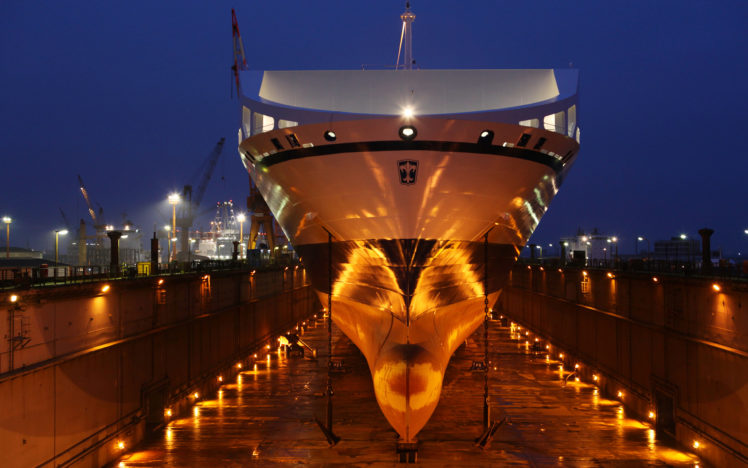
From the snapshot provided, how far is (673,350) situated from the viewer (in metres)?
15.7

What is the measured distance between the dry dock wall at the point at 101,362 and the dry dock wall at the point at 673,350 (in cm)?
1470

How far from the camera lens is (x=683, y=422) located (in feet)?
49.0

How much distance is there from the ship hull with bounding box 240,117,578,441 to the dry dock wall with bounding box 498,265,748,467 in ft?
17.1

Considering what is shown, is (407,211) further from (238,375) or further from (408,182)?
(238,375)

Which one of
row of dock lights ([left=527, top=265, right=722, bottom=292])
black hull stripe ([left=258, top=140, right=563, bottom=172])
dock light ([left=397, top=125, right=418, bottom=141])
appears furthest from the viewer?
row of dock lights ([left=527, top=265, right=722, bottom=292])

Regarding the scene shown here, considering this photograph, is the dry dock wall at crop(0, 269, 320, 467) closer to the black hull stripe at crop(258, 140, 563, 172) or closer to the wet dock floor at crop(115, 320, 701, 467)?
the wet dock floor at crop(115, 320, 701, 467)

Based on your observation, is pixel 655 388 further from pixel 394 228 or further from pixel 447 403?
pixel 394 228

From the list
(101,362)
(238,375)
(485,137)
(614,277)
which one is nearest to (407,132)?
(485,137)

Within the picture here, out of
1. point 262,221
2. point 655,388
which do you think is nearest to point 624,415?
point 655,388

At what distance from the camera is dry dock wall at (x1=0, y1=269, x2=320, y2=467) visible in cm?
1035

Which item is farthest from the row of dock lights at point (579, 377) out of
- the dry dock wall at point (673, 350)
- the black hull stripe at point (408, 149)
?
the black hull stripe at point (408, 149)

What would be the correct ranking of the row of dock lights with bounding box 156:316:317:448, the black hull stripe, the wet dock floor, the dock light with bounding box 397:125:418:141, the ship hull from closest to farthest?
the dock light with bounding box 397:125:418:141 < the black hull stripe < the ship hull < the wet dock floor < the row of dock lights with bounding box 156:316:317:448

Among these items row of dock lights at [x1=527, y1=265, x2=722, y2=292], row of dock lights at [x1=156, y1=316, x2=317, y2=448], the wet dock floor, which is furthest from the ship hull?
row of dock lights at [x1=156, y1=316, x2=317, y2=448]

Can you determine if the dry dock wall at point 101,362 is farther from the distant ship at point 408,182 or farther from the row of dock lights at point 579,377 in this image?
the row of dock lights at point 579,377
